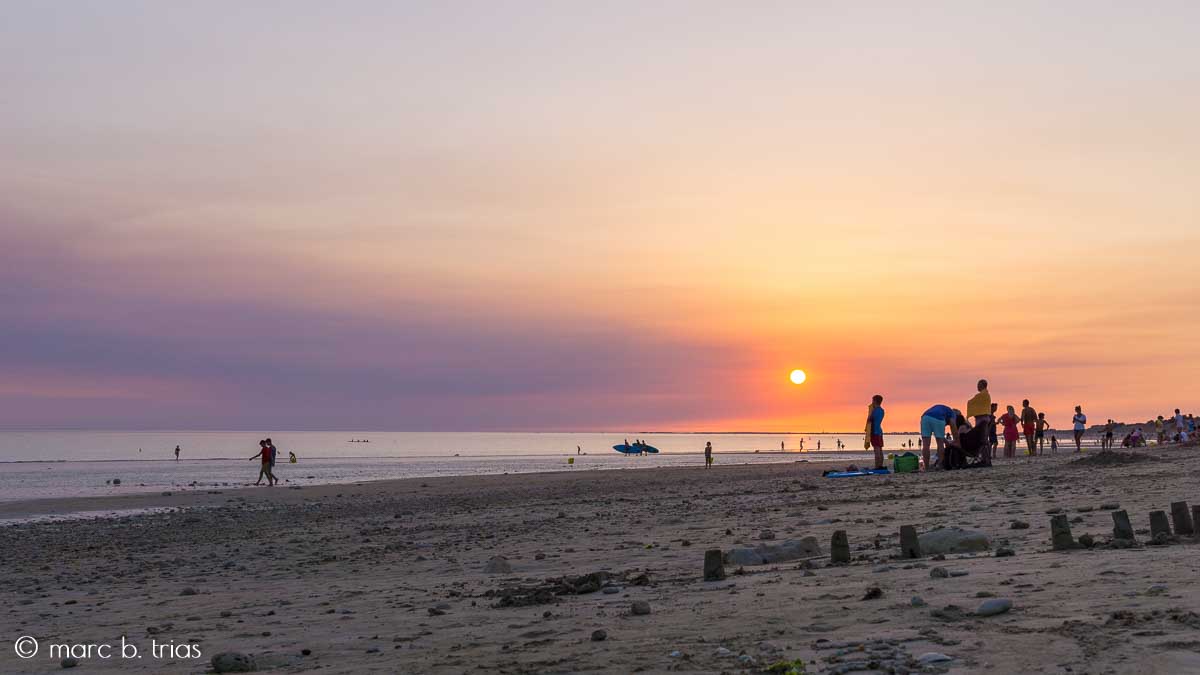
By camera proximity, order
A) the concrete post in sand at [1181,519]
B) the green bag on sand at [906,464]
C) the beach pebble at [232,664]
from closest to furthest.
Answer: the beach pebble at [232,664], the concrete post in sand at [1181,519], the green bag on sand at [906,464]

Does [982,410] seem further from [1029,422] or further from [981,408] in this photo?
[1029,422]

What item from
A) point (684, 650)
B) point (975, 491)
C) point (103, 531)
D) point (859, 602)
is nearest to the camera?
point (684, 650)

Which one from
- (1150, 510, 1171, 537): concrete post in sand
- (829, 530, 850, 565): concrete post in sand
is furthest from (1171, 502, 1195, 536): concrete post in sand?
(829, 530, 850, 565): concrete post in sand

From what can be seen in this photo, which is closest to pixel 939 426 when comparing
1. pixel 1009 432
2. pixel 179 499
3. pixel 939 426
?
pixel 939 426

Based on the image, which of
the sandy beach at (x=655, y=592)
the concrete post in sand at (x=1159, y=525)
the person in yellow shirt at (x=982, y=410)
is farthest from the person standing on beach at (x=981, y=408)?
the concrete post in sand at (x=1159, y=525)

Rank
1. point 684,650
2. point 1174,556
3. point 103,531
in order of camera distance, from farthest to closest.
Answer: point 103,531 < point 1174,556 < point 684,650

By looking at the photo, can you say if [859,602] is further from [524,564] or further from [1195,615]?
[524,564]

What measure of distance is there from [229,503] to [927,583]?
3098 cm

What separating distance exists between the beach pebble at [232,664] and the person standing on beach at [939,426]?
74.1 ft

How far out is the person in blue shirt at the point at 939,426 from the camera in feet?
90.1

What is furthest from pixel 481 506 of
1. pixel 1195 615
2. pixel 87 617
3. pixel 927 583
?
pixel 1195 615

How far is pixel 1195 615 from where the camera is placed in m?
6.72

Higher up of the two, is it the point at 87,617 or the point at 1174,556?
the point at 1174,556

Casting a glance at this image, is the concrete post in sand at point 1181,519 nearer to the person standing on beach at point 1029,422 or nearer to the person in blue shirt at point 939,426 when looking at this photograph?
the person in blue shirt at point 939,426
